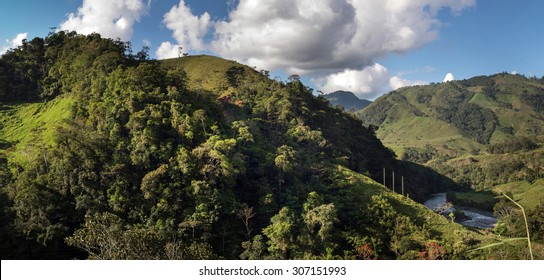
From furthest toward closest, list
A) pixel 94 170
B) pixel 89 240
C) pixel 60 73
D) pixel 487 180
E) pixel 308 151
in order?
1. pixel 487 180
2. pixel 60 73
3. pixel 308 151
4. pixel 94 170
5. pixel 89 240

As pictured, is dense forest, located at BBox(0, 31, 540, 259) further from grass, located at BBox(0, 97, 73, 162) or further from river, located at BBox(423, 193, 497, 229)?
river, located at BBox(423, 193, 497, 229)

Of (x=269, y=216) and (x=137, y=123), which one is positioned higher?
(x=137, y=123)

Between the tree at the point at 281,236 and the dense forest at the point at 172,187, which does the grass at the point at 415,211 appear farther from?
the tree at the point at 281,236

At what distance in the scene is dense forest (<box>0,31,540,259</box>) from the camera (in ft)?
99.0

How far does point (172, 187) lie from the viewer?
1315 inches

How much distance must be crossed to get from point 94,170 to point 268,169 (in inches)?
658

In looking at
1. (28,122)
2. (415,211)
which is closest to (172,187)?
(415,211)

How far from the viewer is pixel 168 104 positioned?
3981cm

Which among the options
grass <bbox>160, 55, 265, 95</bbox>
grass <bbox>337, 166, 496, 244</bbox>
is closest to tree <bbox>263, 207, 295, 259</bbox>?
grass <bbox>337, 166, 496, 244</bbox>

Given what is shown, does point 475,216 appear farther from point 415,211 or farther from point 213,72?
point 213,72

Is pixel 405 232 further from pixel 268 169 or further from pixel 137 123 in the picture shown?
pixel 137 123

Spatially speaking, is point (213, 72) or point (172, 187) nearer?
point (172, 187)

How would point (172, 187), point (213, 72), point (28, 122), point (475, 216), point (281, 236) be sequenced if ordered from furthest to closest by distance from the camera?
point (475, 216)
point (213, 72)
point (28, 122)
point (172, 187)
point (281, 236)

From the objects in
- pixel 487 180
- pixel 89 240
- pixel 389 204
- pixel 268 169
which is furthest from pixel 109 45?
pixel 487 180
